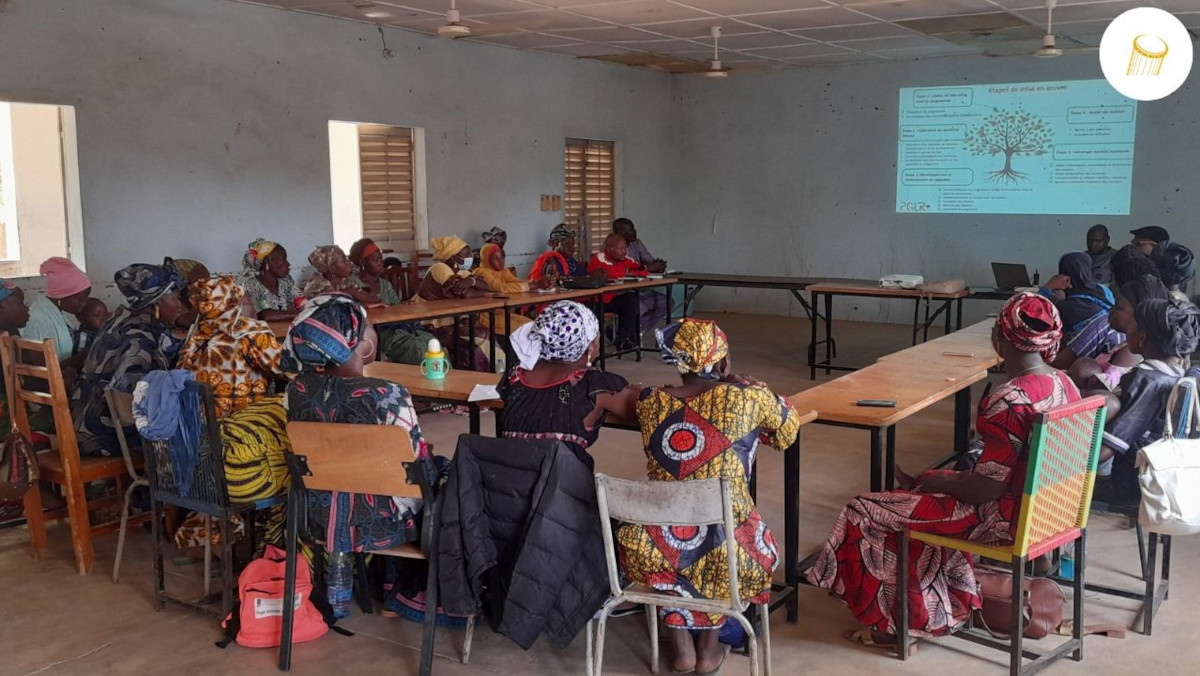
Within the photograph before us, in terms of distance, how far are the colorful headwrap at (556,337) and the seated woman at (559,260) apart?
15.6 ft

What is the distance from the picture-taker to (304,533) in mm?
3072

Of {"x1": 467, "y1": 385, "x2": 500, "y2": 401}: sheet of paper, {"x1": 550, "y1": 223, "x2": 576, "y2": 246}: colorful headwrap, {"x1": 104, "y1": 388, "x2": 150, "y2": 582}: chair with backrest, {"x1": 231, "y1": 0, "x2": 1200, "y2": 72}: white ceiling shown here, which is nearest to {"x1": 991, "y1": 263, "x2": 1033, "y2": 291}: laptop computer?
{"x1": 231, "y1": 0, "x2": 1200, "y2": 72}: white ceiling

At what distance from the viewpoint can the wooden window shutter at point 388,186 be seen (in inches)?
328

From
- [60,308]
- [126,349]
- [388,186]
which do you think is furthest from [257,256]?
[126,349]

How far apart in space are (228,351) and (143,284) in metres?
0.64

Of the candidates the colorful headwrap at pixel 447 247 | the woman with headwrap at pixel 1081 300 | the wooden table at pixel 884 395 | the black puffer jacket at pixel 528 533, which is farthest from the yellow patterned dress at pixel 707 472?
the colorful headwrap at pixel 447 247

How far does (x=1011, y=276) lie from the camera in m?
7.79

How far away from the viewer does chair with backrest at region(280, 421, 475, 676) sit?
2838 mm

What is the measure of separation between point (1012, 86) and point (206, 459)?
8515 mm

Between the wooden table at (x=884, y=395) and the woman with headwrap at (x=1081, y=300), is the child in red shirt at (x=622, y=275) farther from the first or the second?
the wooden table at (x=884, y=395)

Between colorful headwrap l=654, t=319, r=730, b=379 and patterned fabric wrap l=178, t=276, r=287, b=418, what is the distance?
5.11ft

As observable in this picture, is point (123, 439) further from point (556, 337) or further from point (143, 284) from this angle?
point (556, 337)

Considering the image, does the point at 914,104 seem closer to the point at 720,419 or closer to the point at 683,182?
the point at 683,182

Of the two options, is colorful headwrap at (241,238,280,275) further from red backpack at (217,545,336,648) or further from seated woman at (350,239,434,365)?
red backpack at (217,545,336,648)
